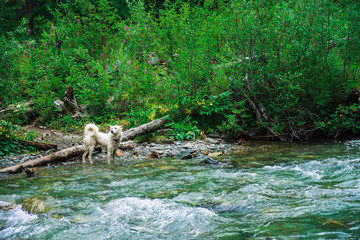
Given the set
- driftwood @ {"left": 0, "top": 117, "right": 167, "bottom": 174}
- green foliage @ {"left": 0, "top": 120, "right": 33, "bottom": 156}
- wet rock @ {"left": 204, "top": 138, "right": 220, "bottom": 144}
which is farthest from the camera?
wet rock @ {"left": 204, "top": 138, "right": 220, "bottom": 144}

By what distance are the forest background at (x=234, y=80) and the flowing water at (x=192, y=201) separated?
2.99m

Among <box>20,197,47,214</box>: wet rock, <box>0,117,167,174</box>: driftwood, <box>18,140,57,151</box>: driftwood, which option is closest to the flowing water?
<box>20,197,47,214</box>: wet rock

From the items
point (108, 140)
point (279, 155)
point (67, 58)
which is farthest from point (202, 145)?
point (67, 58)

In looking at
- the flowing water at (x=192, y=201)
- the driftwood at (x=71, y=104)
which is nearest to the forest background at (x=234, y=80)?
the driftwood at (x=71, y=104)

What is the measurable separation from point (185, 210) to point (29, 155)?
5.78m

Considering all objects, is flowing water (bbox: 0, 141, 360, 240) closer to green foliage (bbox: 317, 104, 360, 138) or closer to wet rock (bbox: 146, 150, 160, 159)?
wet rock (bbox: 146, 150, 160, 159)

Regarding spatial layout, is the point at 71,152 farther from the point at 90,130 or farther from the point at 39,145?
the point at 39,145

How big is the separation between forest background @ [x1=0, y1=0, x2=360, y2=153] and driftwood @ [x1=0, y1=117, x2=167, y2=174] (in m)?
0.58

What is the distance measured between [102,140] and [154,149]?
1.73m

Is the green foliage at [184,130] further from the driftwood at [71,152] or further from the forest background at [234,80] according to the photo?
the driftwood at [71,152]

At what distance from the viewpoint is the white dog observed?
325 inches

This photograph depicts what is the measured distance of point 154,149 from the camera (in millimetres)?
9469

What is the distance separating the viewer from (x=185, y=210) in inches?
167

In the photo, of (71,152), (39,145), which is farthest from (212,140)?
(39,145)
